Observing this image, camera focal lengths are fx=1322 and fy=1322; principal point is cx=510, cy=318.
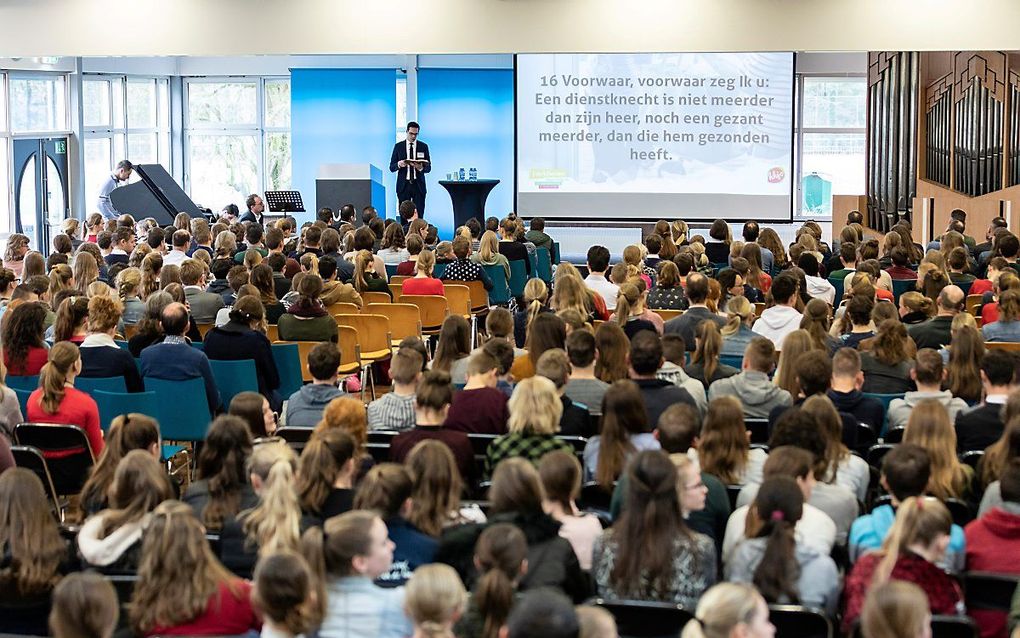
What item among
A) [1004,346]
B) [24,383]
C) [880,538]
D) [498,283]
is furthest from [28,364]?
[498,283]

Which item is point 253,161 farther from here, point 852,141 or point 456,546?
point 456,546

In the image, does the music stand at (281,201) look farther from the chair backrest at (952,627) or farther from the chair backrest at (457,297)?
the chair backrest at (952,627)

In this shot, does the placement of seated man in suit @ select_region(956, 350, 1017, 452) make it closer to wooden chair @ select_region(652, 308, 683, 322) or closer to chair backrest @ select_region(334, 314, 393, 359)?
wooden chair @ select_region(652, 308, 683, 322)

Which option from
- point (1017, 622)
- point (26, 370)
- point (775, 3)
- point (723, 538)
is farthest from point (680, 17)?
point (1017, 622)

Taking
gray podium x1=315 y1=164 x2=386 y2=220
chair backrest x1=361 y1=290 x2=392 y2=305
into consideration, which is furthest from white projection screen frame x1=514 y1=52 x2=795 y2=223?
chair backrest x1=361 y1=290 x2=392 y2=305

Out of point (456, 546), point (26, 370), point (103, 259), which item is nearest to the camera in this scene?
point (456, 546)

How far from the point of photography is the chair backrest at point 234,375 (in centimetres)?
748

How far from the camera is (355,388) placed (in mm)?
8664

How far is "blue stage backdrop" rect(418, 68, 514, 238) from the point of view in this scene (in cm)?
2152

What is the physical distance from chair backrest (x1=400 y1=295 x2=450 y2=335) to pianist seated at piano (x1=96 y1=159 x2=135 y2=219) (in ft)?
27.1

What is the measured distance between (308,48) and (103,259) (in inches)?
108

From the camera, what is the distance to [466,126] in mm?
21641

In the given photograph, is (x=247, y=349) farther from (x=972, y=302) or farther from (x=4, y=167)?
(x=4, y=167)

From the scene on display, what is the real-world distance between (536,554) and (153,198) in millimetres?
14655
